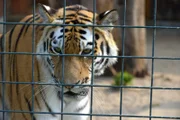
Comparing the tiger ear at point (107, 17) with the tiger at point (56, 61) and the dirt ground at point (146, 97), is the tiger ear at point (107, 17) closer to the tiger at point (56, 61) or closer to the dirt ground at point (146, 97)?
the tiger at point (56, 61)

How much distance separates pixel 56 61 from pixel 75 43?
0.48ft

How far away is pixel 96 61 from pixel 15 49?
0.57m

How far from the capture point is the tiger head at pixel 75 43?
97.8 inches

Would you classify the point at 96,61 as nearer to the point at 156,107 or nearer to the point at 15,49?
the point at 15,49

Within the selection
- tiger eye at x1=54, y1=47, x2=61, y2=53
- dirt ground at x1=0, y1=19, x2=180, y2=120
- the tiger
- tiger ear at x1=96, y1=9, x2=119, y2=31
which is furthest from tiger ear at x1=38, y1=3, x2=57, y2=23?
dirt ground at x1=0, y1=19, x2=180, y2=120

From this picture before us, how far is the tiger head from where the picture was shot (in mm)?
2484

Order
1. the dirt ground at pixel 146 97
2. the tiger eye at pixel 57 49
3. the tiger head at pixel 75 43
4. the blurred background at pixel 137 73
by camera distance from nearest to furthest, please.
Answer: the tiger head at pixel 75 43 < the tiger eye at pixel 57 49 < the dirt ground at pixel 146 97 < the blurred background at pixel 137 73

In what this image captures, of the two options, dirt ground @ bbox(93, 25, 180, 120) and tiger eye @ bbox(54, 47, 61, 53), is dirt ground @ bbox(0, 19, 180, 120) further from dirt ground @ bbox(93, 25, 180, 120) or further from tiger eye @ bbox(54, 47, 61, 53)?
tiger eye @ bbox(54, 47, 61, 53)

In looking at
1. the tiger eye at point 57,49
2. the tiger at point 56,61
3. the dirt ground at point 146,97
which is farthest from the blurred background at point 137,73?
the tiger eye at point 57,49

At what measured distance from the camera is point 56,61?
259cm

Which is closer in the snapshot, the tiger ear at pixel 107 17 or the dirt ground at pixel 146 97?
the tiger ear at pixel 107 17

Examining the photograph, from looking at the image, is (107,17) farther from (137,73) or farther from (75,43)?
(137,73)

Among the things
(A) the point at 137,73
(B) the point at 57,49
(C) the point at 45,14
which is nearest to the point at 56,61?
(B) the point at 57,49

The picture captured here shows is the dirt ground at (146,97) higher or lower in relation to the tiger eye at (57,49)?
lower
